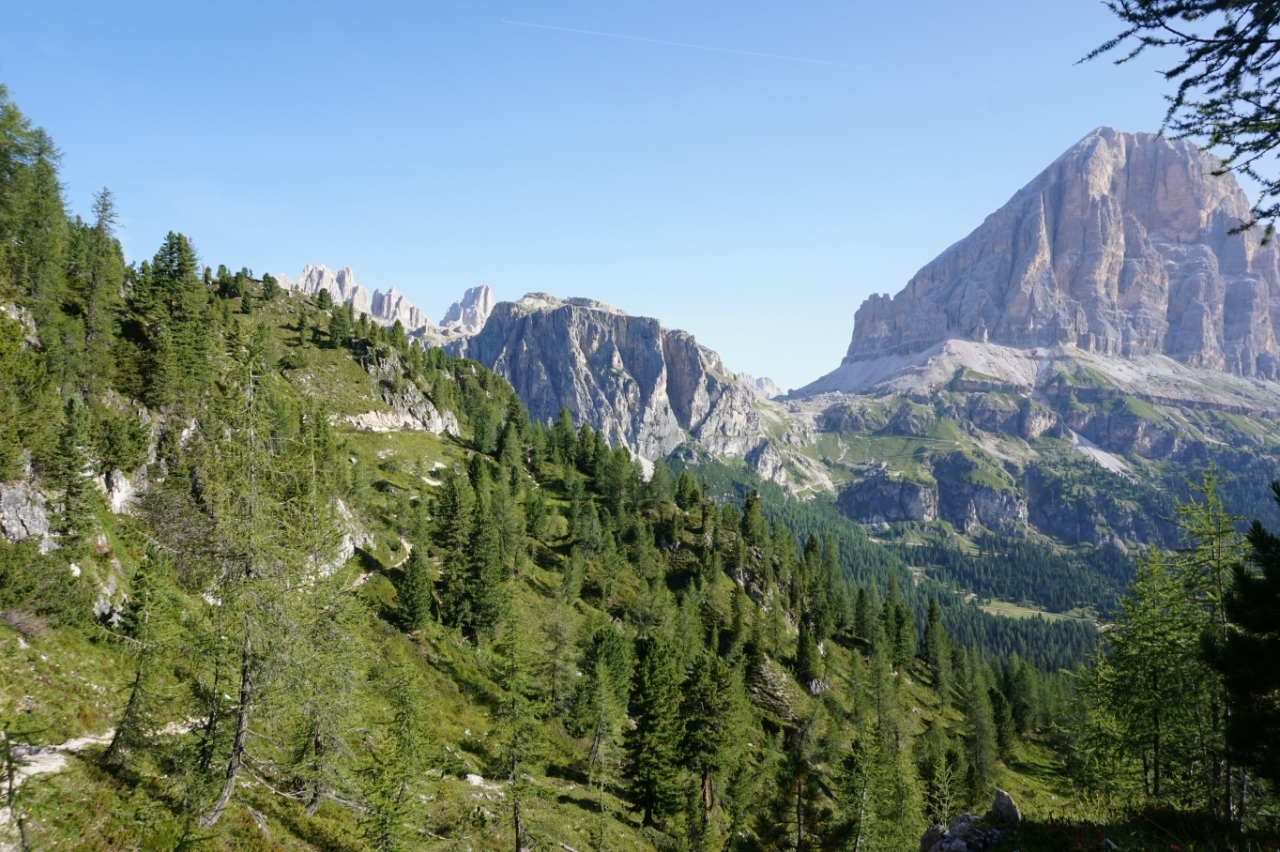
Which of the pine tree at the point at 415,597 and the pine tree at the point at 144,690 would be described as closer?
the pine tree at the point at 144,690

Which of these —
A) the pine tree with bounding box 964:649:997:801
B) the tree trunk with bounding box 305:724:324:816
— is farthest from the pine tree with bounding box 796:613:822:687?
the tree trunk with bounding box 305:724:324:816

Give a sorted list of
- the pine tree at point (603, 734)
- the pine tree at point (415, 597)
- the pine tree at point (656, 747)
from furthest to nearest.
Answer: the pine tree at point (415, 597) → the pine tree at point (656, 747) → the pine tree at point (603, 734)

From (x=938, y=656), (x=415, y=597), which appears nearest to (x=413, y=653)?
(x=415, y=597)

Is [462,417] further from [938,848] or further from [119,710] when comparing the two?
[938,848]

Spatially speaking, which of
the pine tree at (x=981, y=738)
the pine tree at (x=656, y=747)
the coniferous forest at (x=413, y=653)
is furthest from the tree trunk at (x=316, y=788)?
the pine tree at (x=981, y=738)

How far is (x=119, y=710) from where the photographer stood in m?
22.0

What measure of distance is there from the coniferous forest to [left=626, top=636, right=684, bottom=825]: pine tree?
7.8 inches

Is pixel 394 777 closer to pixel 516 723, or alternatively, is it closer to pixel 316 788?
pixel 316 788

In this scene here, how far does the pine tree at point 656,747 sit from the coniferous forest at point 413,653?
0.20 m

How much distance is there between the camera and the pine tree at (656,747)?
144 ft

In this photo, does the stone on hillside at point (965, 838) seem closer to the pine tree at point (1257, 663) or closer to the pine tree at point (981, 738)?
the pine tree at point (1257, 663)

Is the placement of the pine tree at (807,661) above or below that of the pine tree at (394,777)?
below

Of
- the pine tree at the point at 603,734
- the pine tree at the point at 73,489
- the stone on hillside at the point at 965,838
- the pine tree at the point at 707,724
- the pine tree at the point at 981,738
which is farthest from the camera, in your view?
the pine tree at the point at 981,738

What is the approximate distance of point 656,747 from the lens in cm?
4412
